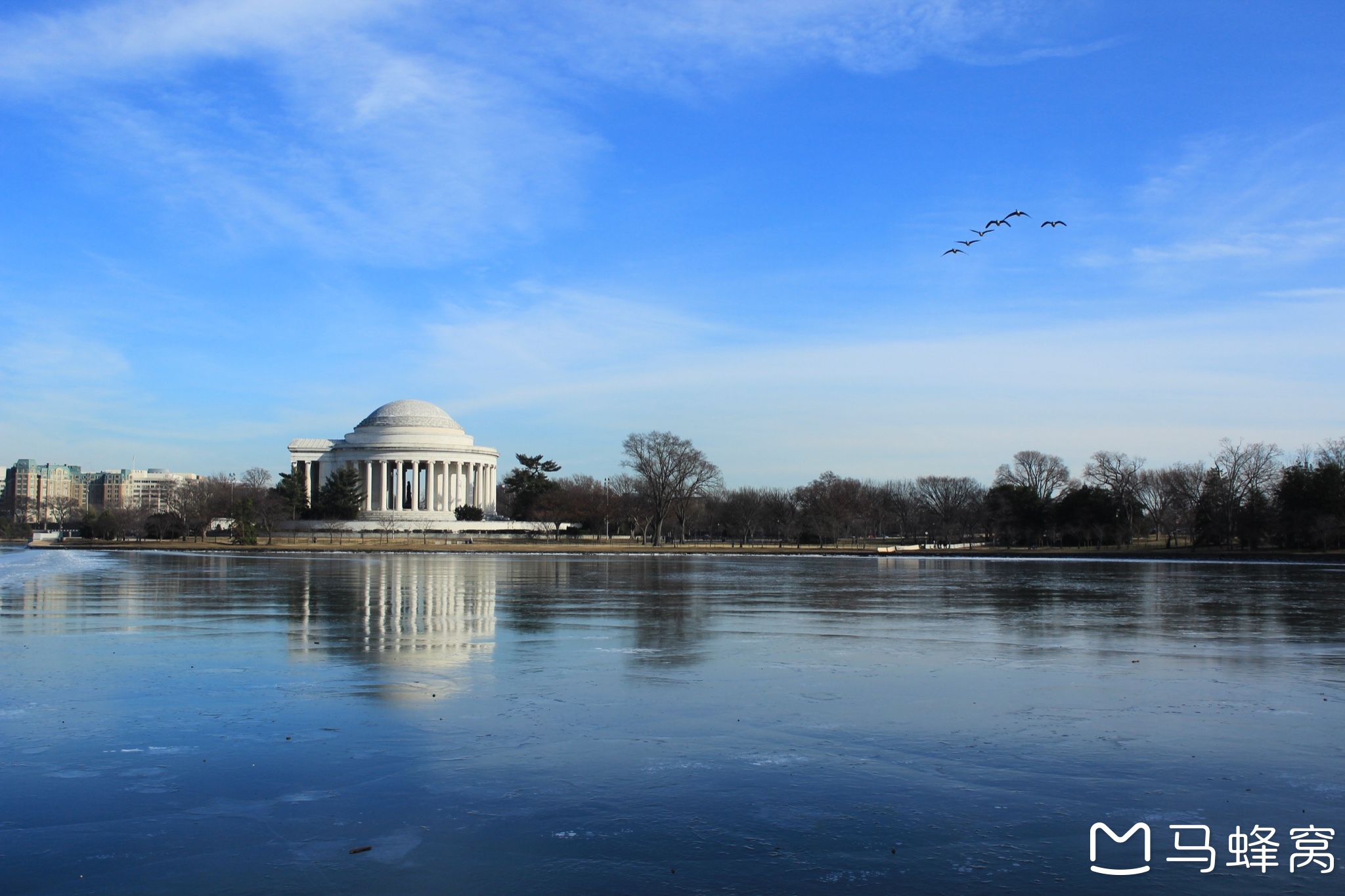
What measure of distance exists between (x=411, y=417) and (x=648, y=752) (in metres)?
135

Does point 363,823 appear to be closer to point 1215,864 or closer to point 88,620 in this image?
point 1215,864

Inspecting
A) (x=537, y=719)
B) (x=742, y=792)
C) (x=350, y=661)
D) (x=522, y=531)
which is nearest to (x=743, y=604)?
(x=350, y=661)

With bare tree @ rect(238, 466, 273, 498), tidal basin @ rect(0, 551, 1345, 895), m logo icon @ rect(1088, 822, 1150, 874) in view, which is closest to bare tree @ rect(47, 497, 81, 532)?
bare tree @ rect(238, 466, 273, 498)

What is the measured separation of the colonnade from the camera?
135125 mm

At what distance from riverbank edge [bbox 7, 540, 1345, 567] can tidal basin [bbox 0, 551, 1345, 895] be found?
51.5m

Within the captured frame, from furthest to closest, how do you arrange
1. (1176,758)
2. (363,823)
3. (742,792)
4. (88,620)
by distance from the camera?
(88,620) → (1176,758) → (742,792) → (363,823)

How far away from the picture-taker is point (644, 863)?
7223 millimetres

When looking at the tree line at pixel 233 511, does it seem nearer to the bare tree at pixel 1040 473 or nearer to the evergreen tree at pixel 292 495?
the evergreen tree at pixel 292 495

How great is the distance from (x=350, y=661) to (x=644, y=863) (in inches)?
419

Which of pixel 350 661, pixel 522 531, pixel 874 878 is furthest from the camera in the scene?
pixel 522 531


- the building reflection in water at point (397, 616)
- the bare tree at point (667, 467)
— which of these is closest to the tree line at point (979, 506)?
the bare tree at point (667, 467)

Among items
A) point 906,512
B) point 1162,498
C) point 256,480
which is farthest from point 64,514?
point 1162,498

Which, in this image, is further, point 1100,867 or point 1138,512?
point 1138,512

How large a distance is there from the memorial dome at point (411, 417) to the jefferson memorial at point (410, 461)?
9 centimetres
